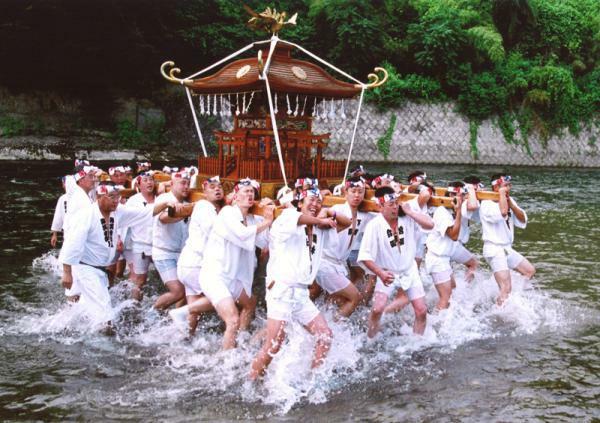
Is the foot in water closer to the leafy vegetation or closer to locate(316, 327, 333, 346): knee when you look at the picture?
locate(316, 327, 333, 346): knee

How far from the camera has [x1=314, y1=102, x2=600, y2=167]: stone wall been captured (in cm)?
3006

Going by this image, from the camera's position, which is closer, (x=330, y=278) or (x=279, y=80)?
(x=330, y=278)

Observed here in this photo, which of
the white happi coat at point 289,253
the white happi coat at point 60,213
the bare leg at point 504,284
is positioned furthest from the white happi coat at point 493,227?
the white happi coat at point 60,213

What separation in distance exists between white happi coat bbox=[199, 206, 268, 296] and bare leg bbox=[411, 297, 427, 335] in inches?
75.6

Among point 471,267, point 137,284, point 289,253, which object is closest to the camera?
point 289,253

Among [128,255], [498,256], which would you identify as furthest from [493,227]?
[128,255]

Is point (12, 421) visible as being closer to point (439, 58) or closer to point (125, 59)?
point (125, 59)

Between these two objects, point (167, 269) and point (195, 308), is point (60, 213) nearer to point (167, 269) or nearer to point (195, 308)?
point (167, 269)

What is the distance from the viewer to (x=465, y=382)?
242 inches

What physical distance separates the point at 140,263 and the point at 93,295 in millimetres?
1631

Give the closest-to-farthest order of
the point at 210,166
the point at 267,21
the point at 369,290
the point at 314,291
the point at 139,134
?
the point at 314,291, the point at 369,290, the point at 267,21, the point at 210,166, the point at 139,134

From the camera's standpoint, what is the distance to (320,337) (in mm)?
5867

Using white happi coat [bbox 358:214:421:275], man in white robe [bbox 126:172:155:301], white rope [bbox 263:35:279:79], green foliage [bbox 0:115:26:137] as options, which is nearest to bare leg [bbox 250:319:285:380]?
white happi coat [bbox 358:214:421:275]

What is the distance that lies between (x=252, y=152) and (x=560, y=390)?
6445 millimetres
